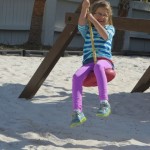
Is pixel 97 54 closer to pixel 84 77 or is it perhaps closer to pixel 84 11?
pixel 84 77

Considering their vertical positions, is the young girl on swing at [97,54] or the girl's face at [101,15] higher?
the girl's face at [101,15]

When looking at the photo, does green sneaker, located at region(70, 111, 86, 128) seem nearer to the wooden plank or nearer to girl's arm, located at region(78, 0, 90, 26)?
girl's arm, located at region(78, 0, 90, 26)

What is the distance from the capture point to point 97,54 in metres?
4.70

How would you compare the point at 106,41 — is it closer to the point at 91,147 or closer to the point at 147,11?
the point at 91,147

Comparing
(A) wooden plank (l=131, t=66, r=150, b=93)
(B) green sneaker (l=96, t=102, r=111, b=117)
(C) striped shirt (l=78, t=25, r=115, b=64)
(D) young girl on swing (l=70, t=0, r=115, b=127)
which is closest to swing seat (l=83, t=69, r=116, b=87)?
(D) young girl on swing (l=70, t=0, r=115, b=127)

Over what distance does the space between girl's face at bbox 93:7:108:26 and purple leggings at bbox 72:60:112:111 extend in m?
0.45

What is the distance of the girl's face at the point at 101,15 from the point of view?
15.7 ft

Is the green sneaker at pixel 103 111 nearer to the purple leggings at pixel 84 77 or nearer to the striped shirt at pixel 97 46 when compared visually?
the purple leggings at pixel 84 77

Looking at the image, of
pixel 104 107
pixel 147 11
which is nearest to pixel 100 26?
pixel 104 107

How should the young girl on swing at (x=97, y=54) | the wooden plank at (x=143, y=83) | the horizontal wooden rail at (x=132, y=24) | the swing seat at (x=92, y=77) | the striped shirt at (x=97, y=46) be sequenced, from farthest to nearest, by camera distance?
the wooden plank at (x=143, y=83) → the horizontal wooden rail at (x=132, y=24) → the striped shirt at (x=97, y=46) → the swing seat at (x=92, y=77) → the young girl on swing at (x=97, y=54)

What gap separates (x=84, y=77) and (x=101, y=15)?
0.70 metres

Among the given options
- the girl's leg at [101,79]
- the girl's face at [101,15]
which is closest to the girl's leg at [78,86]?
the girl's leg at [101,79]

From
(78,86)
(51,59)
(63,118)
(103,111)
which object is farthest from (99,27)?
(51,59)

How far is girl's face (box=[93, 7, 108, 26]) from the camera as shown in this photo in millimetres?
Result: 4777
